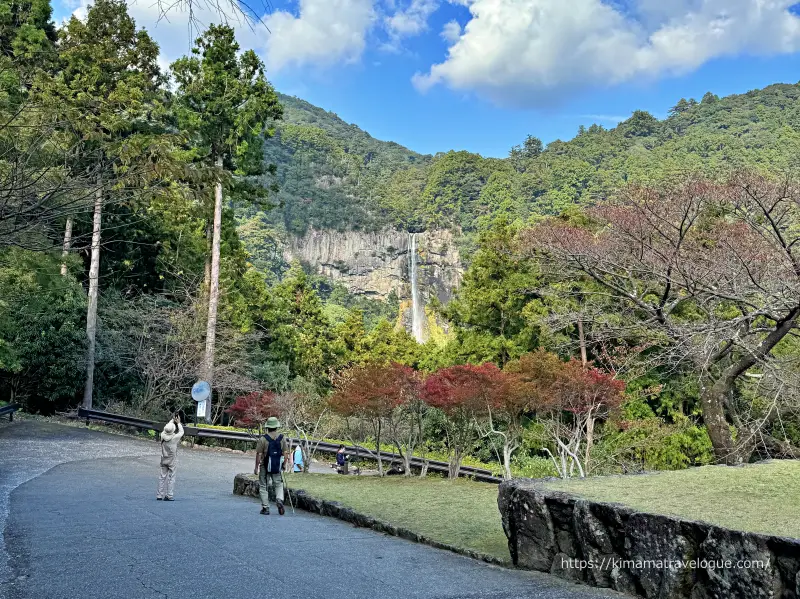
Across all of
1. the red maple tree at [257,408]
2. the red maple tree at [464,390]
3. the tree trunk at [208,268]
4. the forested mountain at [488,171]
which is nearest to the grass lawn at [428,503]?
the red maple tree at [464,390]

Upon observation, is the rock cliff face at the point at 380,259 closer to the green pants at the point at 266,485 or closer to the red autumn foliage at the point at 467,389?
the red autumn foliage at the point at 467,389

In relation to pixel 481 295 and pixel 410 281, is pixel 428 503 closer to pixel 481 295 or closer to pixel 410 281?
pixel 481 295

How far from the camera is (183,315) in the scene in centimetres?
2284

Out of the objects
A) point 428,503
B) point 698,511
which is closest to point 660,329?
point 428,503

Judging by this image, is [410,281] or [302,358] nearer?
[302,358]

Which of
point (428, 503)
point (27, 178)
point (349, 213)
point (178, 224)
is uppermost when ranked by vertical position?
point (349, 213)

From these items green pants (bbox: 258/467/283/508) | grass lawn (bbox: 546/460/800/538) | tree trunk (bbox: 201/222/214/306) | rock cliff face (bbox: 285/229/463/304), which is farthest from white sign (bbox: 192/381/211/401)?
rock cliff face (bbox: 285/229/463/304)

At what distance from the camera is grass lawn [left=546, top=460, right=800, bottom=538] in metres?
3.83

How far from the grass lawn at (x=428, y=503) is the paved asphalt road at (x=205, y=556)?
377mm

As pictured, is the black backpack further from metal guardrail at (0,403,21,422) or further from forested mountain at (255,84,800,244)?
forested mountain at (255,84,800,244)

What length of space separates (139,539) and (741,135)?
72397 millimetres

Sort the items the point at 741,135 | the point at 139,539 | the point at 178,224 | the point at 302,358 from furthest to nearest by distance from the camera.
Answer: the point at 741,135 < the point at 302,358 < the point at 178,224 < the point at 139,539

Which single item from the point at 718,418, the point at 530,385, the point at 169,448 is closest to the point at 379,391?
the point at 530,385

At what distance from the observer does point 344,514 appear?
24.7 feet
